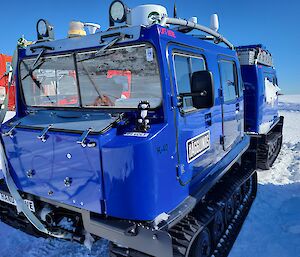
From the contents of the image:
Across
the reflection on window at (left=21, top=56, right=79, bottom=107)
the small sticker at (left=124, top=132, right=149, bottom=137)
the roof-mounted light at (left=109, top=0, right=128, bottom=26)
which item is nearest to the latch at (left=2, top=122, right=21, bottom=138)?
the reflection on window at (left=21, top=56, right=79, bottom=107)

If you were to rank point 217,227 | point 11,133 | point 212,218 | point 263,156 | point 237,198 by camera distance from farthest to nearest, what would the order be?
point 263,156 → point 237,198 → point 217,227 → point 212,218 → point 11,133

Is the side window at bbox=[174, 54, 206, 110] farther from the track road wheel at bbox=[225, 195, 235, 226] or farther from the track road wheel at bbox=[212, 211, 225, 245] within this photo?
the track road wheel at bbox=[225, 195, 235, 226]

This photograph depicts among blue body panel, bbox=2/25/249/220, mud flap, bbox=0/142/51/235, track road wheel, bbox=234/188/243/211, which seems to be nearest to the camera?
blue body panel, bbox=2/25/249/220

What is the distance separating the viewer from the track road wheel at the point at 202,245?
313 cm

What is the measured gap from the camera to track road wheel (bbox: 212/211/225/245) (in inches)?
149

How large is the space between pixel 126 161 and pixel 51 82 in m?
1.75

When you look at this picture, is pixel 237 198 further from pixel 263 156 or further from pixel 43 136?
pixel 43 136

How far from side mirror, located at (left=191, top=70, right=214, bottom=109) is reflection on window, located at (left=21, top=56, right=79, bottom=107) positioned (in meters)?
1.38

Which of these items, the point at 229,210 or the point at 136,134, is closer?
the point at 136,134

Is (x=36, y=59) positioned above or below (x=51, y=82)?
above

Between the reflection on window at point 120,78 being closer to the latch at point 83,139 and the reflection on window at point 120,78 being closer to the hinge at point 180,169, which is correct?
the latch at point 83,139

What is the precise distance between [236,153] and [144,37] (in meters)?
2.83

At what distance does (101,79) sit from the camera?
313cm

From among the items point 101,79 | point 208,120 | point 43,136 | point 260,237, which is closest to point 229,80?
point 208,120
